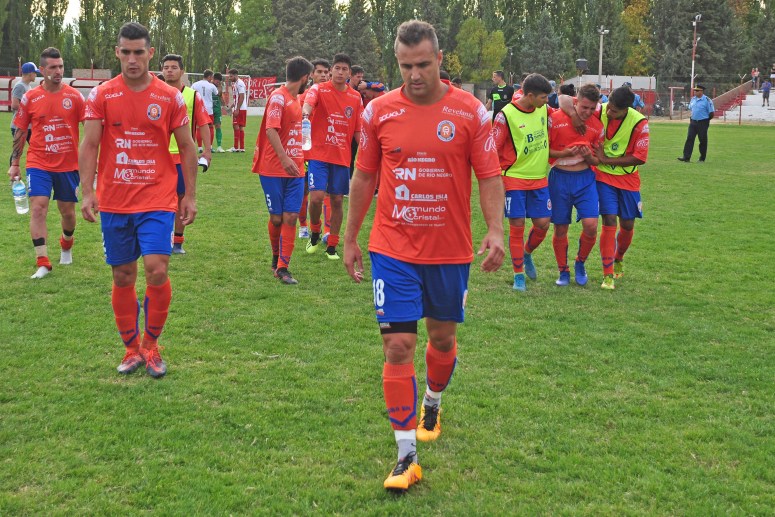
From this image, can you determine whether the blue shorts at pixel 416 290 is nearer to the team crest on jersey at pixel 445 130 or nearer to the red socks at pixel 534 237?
the team crest on jersey at pixel 445 130

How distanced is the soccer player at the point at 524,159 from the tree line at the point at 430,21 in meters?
59.7

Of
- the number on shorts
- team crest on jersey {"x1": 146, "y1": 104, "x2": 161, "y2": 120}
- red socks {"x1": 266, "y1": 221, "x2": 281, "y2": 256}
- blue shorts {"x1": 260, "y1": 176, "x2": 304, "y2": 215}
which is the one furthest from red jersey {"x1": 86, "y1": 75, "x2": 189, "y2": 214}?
red socks {"x1": 266, "y1": 221, "x2": 281, "y2": 256}

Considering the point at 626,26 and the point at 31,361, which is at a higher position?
the point at 626,26

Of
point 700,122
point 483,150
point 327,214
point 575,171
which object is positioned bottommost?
point 327,214

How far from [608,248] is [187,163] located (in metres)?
4.97

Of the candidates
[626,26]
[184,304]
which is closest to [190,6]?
[626,26]

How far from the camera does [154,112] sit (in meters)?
5.56

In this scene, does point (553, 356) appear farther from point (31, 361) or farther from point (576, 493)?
point (31, 361)

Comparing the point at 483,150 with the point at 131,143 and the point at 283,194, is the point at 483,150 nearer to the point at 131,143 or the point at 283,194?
the point at 131,143

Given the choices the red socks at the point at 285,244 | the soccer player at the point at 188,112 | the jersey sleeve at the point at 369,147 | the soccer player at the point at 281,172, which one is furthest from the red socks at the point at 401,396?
the red socks at the point at 285,244

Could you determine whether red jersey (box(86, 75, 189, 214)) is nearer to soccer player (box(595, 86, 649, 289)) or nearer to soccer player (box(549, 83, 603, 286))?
soccer player (box(549, 83, 603, 286))

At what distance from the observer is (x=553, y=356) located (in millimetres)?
6301

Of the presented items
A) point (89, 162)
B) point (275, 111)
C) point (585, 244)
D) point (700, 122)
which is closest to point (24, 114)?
point (275, 111)

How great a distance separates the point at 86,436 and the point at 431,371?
2087 mm
